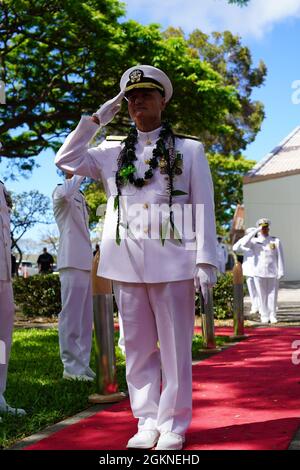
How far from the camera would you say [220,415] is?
4.71 metres

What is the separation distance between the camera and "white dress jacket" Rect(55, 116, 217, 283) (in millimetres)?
3855

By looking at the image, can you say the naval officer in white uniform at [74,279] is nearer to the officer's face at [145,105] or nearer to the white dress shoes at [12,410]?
the white dress shoes at [12,410]

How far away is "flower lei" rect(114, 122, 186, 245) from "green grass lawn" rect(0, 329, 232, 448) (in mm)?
1550

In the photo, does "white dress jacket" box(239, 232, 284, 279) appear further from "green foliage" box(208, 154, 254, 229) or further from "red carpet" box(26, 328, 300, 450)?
"green foliage" box(208, 154, 254, 229)

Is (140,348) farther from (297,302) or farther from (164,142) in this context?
(297,302)

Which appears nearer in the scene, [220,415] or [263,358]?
[220,415]

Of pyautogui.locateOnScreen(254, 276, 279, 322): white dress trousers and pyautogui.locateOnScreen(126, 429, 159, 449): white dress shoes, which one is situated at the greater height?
pyautogui.locateOnScreen(254, 276, 279, 322): white dress trousers

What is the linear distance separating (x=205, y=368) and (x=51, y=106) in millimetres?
12504

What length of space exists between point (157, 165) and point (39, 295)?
35.2 feet

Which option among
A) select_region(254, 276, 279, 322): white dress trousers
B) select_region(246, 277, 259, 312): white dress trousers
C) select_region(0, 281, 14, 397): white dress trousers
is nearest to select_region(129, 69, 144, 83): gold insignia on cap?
select_region(0, 281, 14, 397): white dress trousers

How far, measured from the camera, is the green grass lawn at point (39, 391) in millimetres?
4555

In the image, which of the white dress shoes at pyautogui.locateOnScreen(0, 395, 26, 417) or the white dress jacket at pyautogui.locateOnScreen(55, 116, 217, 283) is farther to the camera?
the white dress shoes at pyautogui.locateOnScreen(0, 395, 26, 417)

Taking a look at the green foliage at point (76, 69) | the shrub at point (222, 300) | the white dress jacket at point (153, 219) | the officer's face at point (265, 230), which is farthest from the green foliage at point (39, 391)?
the green foliage at point (76, 69)
